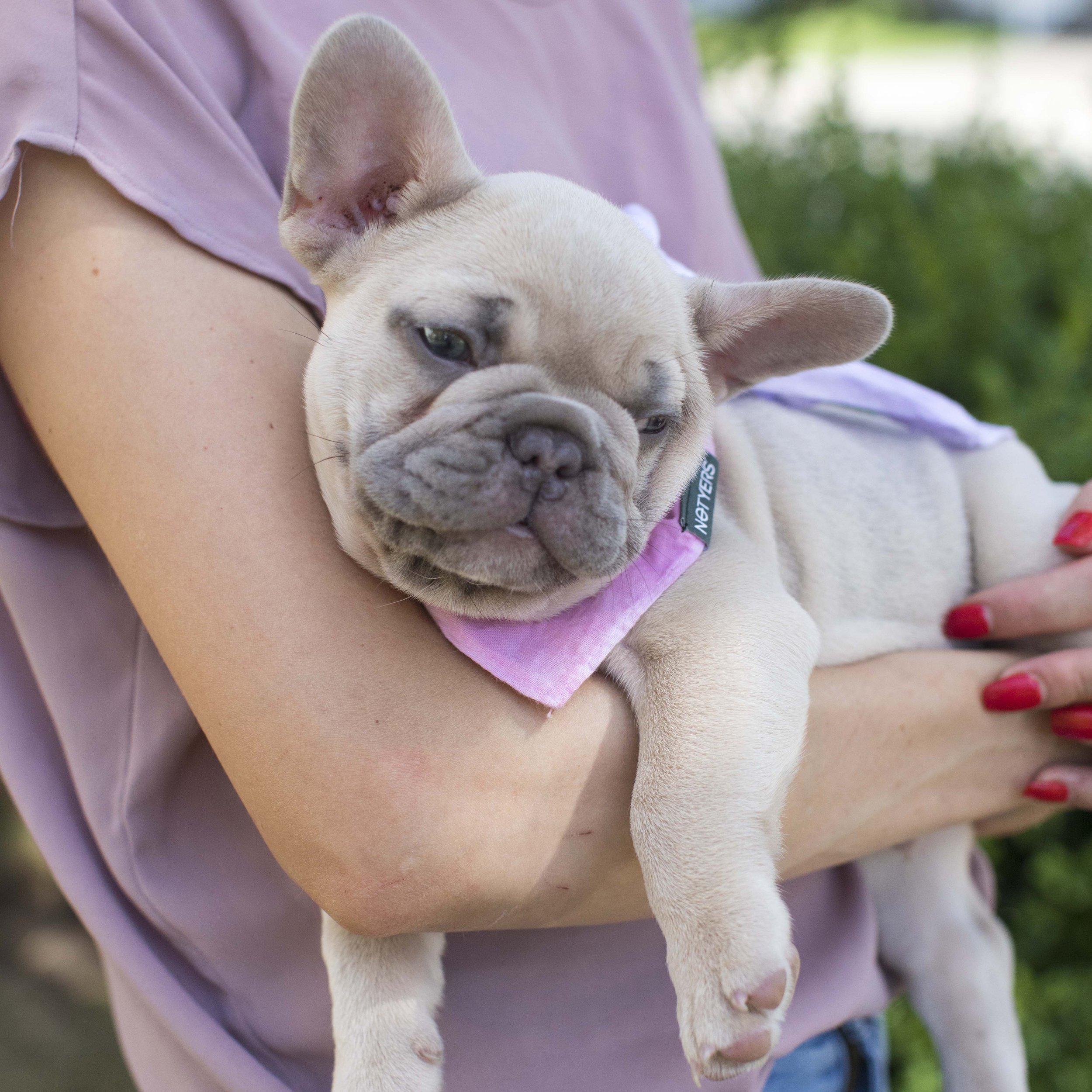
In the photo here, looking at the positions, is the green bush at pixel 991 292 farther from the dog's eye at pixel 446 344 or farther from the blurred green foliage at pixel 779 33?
the dog's eye at pixel 446 344

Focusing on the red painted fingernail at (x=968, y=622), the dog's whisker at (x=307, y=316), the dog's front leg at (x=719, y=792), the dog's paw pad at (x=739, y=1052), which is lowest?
the red painted fingernail at (x=968, y=622)

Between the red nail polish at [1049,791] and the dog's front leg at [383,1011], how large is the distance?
1182mm

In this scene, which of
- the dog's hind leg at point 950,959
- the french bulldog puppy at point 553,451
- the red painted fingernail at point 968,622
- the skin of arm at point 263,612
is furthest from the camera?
the dog's hind leg at point 950,959

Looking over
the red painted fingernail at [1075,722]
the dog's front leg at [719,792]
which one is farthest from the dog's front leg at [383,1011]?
the red painted fingernail at [1075,722]

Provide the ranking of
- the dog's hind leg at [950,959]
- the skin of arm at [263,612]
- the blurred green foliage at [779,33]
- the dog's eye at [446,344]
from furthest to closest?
1. the blurred green foliage at [779,33]
2. the dog's hind leg at [950,959]
3. the dog's eye at [446,344]
4. the skin of arm at [263,612]

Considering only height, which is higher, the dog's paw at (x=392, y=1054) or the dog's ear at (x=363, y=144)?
the dog's ear at (x=363, y=144)

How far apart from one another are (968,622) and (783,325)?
80 centimetres

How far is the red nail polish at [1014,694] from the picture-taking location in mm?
2047

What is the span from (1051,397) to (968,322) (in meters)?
0.66

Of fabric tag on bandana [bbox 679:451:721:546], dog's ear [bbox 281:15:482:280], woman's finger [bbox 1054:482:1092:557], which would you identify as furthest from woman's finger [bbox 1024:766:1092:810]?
dog's ear [bbox 281:15:482:280]

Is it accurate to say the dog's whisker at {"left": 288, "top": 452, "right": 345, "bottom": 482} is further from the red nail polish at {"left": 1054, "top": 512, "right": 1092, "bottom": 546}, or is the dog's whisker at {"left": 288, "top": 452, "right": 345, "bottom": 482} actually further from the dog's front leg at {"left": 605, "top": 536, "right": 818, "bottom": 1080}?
the red nail polish at {"left": 1054, "top": 512, "right": 1092, "bottom": 546}

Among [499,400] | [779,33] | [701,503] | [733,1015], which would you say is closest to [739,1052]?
[733,1015]

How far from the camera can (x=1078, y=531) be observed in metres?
2.31

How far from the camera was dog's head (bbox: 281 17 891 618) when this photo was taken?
1.63 m
